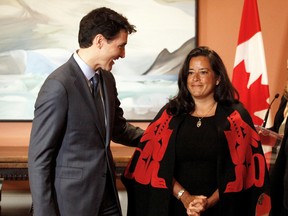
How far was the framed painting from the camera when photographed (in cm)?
347

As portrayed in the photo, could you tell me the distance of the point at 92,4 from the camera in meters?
3.50

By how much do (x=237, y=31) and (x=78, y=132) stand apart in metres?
2.24

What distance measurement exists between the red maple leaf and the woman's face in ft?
4.26

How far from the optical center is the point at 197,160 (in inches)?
83.2

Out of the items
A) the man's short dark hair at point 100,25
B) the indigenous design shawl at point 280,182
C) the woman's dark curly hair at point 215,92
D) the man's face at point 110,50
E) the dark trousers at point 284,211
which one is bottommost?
the dark trousers at point 284,211

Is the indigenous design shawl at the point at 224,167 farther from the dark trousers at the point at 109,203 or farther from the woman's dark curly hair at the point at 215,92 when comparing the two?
the dark trousers at the point at 109,203

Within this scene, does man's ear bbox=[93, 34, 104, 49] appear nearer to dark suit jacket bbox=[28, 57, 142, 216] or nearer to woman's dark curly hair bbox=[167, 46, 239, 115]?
dark suit jacket bbox=[28, 57, 142, 216]

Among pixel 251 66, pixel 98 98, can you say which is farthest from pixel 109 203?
pixel 251 66

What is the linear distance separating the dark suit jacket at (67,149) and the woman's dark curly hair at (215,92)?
1.54 ft

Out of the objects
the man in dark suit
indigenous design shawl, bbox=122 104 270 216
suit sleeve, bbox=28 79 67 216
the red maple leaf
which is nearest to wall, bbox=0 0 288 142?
the red maple leaf

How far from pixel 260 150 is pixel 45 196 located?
38.9 inches

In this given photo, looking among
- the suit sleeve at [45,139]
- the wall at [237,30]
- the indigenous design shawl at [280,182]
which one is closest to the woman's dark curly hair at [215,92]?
the indigenous design shawl at [280,182]

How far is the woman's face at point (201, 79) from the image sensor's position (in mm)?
2156

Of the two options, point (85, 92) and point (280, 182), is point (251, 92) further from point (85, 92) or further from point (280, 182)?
point (85, 92)
